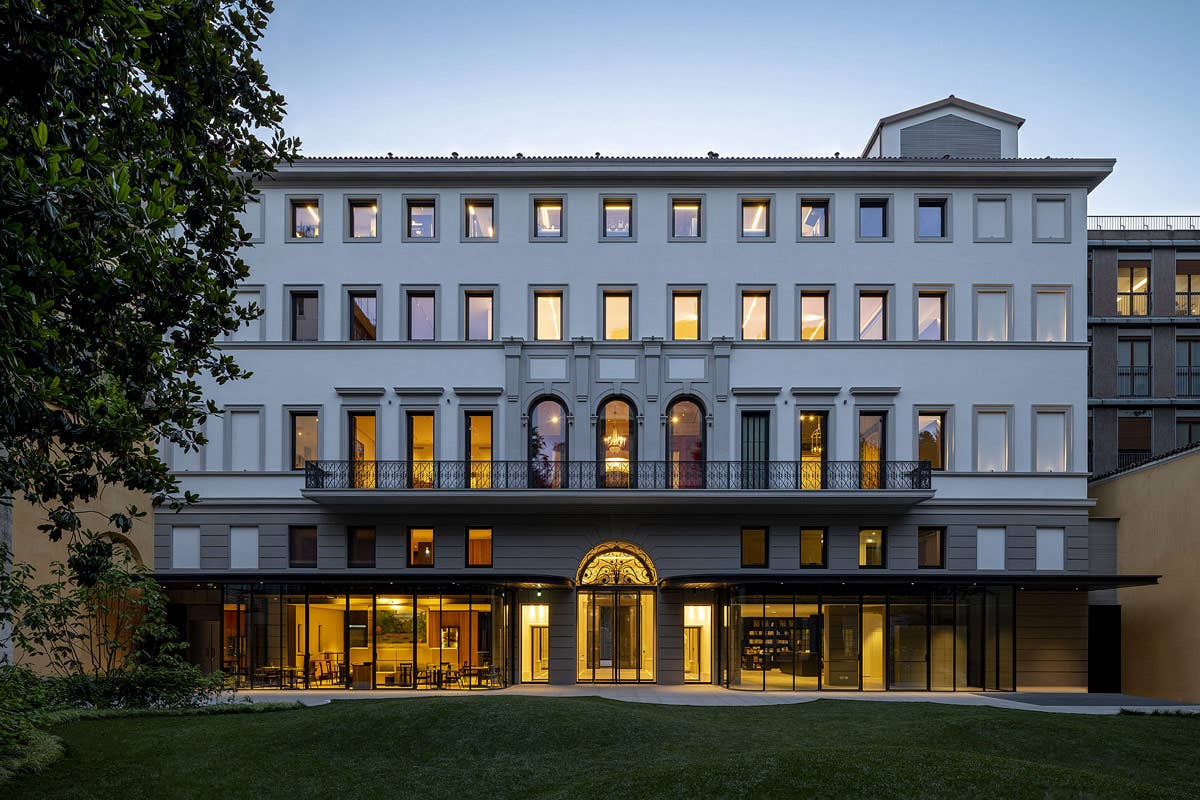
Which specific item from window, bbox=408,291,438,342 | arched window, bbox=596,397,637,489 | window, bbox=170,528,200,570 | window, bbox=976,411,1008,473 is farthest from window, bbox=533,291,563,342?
window, bbox=976,411,1008,473

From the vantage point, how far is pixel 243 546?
27.8 metres

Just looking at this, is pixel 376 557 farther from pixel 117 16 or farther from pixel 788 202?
pixel 117 16

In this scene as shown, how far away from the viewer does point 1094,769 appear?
13.1 m

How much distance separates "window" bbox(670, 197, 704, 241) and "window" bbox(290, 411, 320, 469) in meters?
13.3

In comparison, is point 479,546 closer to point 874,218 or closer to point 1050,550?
point 874,218

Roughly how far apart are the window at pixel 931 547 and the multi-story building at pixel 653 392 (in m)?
0.10

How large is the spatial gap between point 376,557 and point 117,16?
21230 millimetres

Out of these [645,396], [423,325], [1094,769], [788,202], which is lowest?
[1094,769]

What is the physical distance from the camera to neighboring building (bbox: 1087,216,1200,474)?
37.6 m

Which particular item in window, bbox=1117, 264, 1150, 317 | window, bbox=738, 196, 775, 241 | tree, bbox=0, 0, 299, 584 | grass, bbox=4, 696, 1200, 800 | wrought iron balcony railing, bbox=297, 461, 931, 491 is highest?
window, bbox=738, 196, 775, 241

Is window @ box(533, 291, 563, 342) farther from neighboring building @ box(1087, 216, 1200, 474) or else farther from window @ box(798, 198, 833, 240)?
neighboring building @ box(1087, 216, 1200, 474)

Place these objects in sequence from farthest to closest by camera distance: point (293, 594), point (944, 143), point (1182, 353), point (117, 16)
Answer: point (1182, 353)
point (944, 143)
point (293, 594)
point (117, 16)

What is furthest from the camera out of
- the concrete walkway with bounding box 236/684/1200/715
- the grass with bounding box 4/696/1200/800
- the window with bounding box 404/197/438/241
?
the window with bounding box 404/197/438/241

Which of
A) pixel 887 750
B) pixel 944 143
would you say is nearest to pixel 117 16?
pixel 887 750
